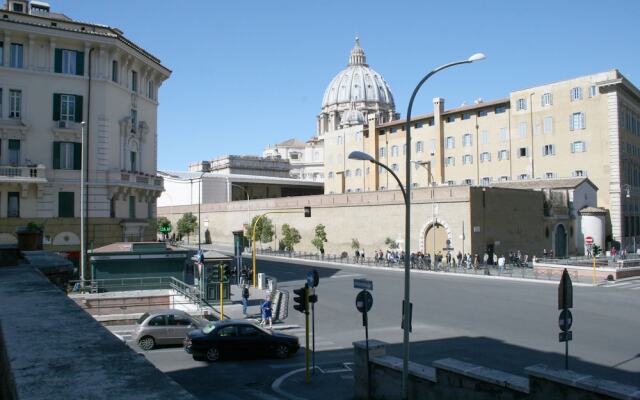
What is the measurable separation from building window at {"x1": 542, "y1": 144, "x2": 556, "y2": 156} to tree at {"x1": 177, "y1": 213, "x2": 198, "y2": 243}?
155 ft

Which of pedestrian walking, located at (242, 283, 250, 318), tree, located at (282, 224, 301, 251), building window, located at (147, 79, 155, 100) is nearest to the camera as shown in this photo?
pedestrian walking, located at (242, 283, 250, 318)

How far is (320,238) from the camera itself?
2485 inches

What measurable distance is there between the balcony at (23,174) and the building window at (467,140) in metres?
55.4

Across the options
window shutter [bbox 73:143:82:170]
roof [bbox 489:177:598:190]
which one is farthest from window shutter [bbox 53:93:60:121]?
roof [bbox 489:177:598:190]

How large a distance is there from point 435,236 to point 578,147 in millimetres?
23696

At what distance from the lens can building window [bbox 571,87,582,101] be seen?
6297cm

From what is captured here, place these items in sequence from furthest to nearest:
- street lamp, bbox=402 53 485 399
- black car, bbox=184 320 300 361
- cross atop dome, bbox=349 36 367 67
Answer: cross atop dome, bbox=349 36 367 67, black car, bbox=184 320 300 361, street lamp, bbox=402 53 485 399

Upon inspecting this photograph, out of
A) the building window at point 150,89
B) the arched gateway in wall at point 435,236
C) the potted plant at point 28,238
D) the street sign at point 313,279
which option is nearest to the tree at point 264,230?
the arched gateway in wall at point 435,236

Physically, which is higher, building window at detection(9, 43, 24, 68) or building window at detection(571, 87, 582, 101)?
building window at detection(571, 87, 582, 101)

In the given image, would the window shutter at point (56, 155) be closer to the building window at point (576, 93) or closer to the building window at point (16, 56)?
the building window at point (16, 56)

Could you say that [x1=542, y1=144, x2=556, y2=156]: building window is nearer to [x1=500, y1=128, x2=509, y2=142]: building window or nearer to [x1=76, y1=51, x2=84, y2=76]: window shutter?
Result: [x1=500, y1=128, x2=509, y2=142]: building window

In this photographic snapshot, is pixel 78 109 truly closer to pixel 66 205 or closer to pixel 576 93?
pixel 66 205

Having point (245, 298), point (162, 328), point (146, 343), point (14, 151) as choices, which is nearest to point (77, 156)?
point (14, 151)

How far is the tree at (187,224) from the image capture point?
8006 cm
